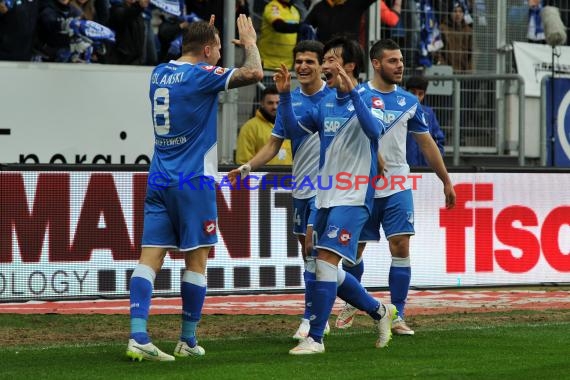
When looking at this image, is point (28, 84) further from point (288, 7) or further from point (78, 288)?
point (288, 7)

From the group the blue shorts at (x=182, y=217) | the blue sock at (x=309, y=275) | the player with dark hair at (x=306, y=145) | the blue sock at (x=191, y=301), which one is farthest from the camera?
the blue sock at (x=309, y=275)

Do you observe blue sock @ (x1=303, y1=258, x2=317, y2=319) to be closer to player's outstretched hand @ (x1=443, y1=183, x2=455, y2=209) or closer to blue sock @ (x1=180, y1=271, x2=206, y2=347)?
player's outstretched hand @ (x1=443, y1=183, x2=455, y2=209)

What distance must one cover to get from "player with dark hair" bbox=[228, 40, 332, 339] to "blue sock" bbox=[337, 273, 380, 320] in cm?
64

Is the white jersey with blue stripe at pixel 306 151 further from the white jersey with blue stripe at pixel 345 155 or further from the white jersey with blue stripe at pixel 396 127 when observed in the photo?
the white jersey with blue stripe at pixel 345 155

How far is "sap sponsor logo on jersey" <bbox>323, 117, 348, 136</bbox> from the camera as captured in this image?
29.8ft

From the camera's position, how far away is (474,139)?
17.7 meters

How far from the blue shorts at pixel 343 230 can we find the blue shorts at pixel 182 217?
835mm

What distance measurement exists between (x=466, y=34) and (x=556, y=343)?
954cm

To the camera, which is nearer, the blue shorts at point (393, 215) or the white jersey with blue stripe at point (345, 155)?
the white jersey with blue stripe at point (345, 155)

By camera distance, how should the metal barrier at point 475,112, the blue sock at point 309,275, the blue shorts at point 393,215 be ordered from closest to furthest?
the blue sock at point 309,275
the blue shorts at point 393,215
the metal barrier at point 475,112

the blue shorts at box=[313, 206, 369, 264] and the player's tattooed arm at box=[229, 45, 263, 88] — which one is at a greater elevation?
the player's tattooed arm at box=[229, 45, 263, 88]

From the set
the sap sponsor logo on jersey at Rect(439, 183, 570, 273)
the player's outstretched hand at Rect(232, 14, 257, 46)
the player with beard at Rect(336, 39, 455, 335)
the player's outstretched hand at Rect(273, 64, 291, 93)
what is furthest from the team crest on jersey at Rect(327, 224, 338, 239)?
the sap sponsor logo on jersey at Rect(439, 183, 570, 273)

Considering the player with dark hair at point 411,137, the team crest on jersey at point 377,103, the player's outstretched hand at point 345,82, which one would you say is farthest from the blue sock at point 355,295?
the player with dark hair at point 411,137

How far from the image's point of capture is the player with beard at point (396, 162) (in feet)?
33.4
